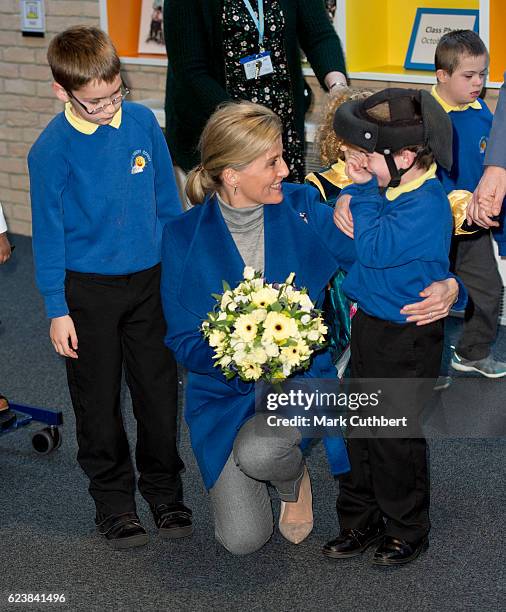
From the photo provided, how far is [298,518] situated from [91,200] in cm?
130

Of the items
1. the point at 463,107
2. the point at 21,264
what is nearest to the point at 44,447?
the point at 463,107

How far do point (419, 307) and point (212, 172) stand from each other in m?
0.81

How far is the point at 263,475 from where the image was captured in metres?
3.12

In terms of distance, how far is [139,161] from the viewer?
318 cm

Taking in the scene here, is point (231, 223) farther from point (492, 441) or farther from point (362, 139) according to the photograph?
point (492, 441)

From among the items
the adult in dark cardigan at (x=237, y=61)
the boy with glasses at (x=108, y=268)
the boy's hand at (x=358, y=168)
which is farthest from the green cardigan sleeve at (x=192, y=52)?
the boy's hand at (x=358, y=168)

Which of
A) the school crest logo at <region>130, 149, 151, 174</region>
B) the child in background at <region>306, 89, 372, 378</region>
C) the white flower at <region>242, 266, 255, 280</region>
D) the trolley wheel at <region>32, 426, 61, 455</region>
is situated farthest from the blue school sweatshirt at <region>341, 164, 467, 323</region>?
the trolley wheel at <region>32, 426, 61, 455</region>

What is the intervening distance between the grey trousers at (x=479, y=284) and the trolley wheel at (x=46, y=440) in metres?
2.04

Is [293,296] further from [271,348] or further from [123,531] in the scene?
[123,531]

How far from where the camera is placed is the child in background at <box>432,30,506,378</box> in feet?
14.2

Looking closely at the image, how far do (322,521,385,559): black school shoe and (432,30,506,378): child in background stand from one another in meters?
1.44

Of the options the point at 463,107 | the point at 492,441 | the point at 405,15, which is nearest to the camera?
the point at 492,441

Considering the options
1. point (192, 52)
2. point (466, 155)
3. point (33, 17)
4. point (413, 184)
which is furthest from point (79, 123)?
point (33, 17)

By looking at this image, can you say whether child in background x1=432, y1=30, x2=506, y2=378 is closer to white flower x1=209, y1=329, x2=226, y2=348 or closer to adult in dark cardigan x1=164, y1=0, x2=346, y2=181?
adult in dark cardigan x1=164, y1=0, x2=346, y2=181
